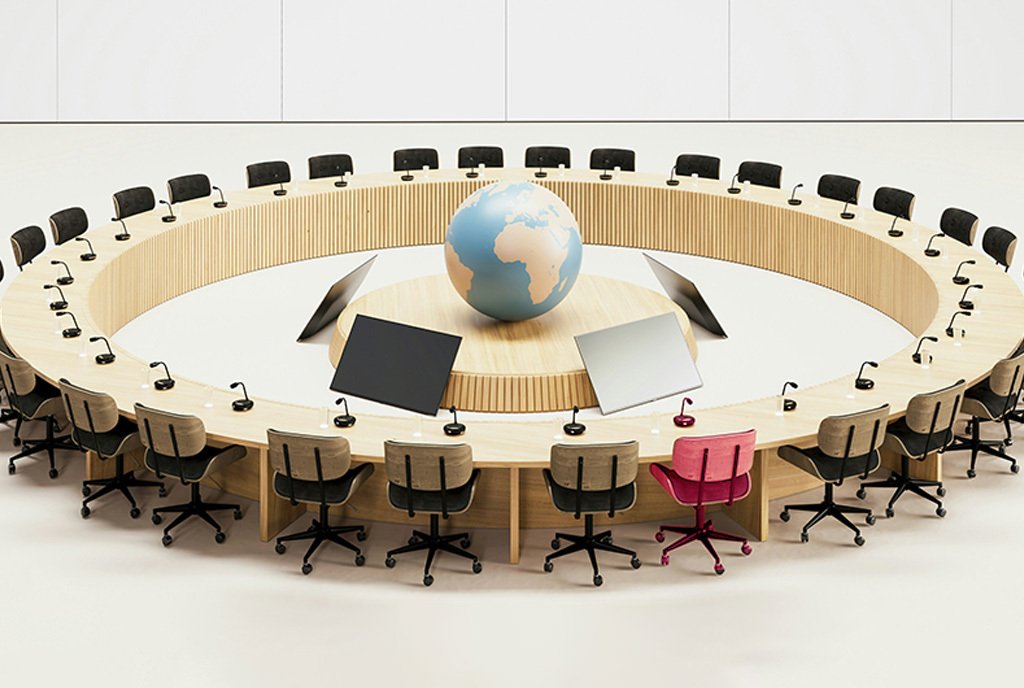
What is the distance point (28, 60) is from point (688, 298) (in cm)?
1249

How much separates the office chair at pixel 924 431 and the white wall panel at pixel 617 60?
38.9ft

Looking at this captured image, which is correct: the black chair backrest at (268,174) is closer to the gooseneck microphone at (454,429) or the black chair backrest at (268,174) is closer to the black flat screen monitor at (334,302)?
the black flat screen monitor at (334,302)

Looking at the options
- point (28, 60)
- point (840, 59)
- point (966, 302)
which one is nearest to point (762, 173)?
point (966, 302)

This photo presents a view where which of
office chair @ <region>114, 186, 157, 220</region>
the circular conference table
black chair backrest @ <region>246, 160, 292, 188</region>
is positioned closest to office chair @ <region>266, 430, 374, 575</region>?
the circular conference table

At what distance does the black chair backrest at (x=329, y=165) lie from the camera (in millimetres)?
14492

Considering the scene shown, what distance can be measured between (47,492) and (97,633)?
1.99 metres

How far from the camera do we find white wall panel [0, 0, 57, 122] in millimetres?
19922

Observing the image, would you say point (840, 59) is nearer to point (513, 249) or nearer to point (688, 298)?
point (688, 298)

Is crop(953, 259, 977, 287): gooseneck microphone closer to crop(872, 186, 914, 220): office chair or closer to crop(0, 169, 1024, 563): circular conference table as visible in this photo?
crop(0, 169, 1024, 563): circular conference table

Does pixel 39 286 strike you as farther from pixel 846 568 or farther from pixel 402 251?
pixel 846 568

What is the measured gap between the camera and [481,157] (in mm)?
14867

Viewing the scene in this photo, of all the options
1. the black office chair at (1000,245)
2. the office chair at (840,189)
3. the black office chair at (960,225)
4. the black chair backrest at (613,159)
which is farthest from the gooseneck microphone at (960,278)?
the black chair backrest at (613,159)

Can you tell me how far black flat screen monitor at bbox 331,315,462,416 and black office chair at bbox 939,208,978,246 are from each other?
509 cm

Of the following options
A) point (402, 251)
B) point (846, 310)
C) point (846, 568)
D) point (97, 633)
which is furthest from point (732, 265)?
point (97, 633)
